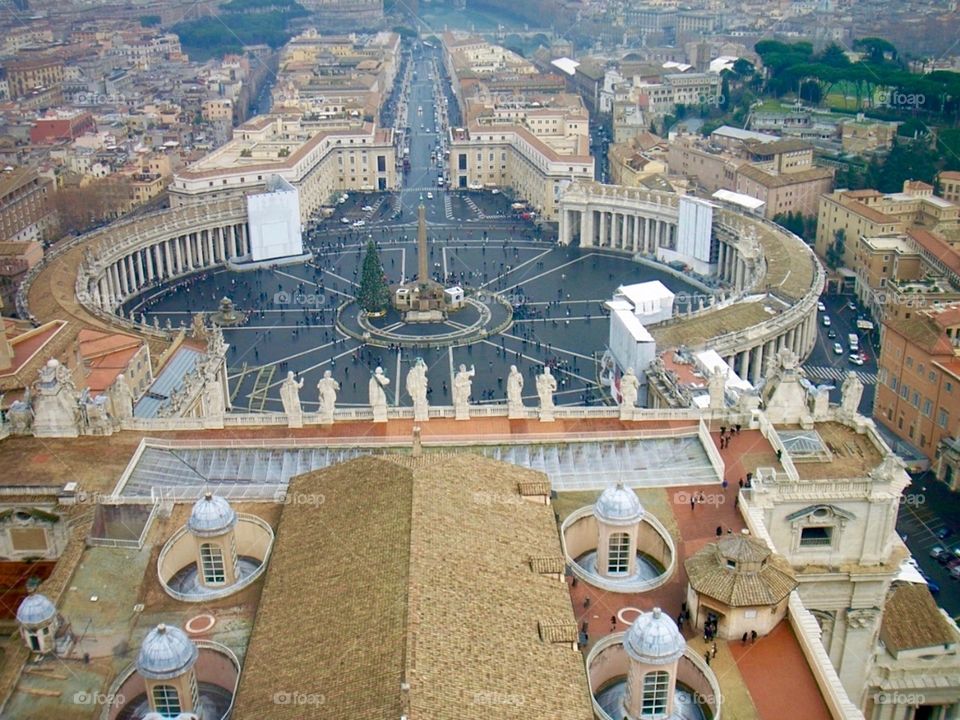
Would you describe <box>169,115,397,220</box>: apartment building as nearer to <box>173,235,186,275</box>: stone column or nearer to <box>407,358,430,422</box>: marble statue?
<box>173,235,186,275</box>: stone column

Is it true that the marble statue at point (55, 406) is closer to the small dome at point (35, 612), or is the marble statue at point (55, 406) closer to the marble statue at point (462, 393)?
the small dome at point (35, 612)

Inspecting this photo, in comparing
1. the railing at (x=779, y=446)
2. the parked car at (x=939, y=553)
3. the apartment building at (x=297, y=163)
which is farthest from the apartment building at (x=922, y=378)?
the apartment building at (x=297, y=163)

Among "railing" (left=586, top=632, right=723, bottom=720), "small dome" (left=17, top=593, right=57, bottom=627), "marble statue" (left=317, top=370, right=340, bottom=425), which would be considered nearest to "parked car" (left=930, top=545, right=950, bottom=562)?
"railing" (left=586, top=632, right=723, bottom=720)

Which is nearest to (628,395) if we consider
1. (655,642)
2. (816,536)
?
(816,536)

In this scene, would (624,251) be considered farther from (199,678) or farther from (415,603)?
(415,603)

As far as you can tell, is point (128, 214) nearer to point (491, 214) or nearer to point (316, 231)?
point (316, 231)

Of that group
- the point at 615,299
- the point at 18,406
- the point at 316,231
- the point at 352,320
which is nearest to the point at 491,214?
the point at 316,231
